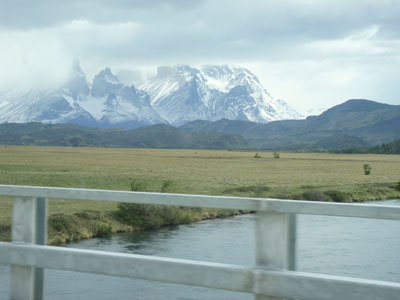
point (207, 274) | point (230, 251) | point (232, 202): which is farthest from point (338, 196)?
point (207, 274)

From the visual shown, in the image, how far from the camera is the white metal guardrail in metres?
3.88

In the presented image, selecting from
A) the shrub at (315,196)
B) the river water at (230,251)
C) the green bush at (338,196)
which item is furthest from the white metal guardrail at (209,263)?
the green bush at (338,196)

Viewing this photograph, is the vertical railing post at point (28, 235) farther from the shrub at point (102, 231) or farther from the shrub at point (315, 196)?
the shrub at point (315, 196)

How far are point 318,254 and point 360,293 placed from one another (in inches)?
343

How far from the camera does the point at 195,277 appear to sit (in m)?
4.32

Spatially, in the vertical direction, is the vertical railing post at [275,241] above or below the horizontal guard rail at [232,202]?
below

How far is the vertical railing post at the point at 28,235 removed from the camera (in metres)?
4.97

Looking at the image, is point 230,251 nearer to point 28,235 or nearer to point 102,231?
point 28,235

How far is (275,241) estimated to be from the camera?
4.21m

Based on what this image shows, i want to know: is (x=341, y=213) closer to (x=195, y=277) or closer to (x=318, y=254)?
(x=195, y=277)

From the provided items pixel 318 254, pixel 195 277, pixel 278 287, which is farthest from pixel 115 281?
pixel 318 254

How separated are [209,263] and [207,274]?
8cm

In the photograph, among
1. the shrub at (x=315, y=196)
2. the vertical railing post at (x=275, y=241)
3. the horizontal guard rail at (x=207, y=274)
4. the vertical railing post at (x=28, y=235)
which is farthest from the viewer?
the shrub at (x=315, y=196)

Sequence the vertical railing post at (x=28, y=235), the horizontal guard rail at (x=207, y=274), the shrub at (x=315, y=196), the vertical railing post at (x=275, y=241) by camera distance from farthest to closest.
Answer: the shrub at (x=315, y=196), the vertical railing post at (x=28, y=235), the vertical railing post at (x=275, y=241), the horizontal guard rail at (x=207, y=274)
